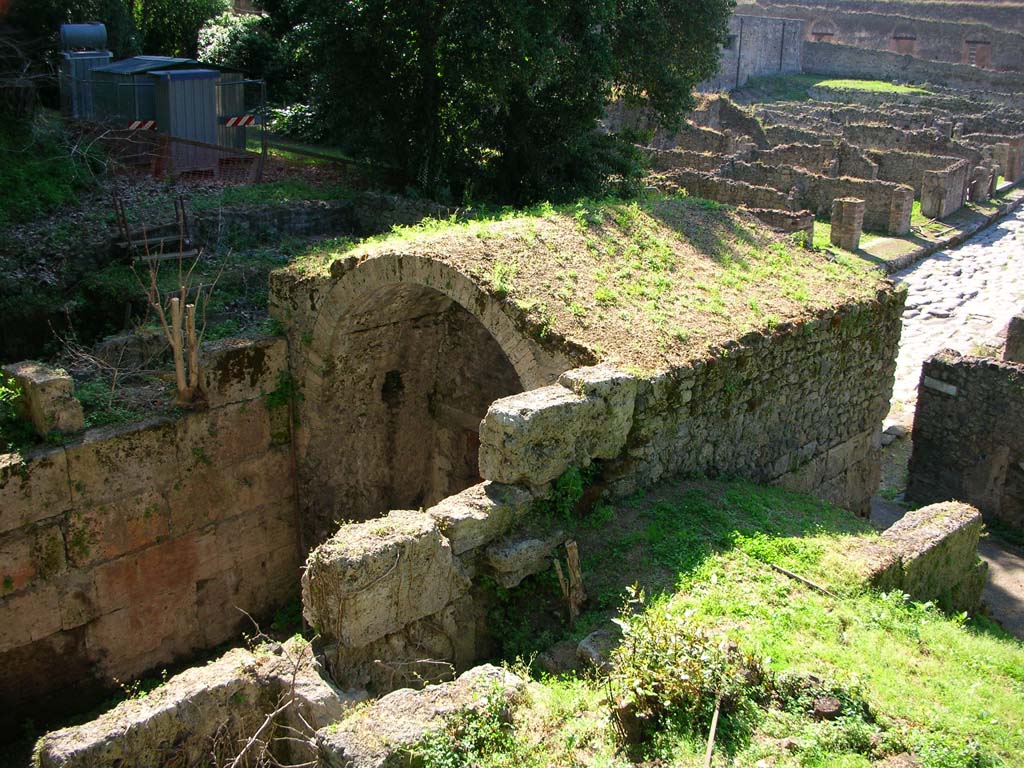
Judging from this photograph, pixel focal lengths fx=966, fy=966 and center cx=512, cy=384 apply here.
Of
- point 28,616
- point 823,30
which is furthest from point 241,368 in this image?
point 823,30

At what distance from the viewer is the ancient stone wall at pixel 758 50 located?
49.7 m

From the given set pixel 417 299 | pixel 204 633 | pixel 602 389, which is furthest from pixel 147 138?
pixel 602 389

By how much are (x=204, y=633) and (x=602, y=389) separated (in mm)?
5281

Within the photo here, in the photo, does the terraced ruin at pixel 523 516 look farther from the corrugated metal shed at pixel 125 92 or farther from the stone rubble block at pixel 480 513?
the corrugated metal shed at pixel 125 92

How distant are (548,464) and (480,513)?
2.30 feet

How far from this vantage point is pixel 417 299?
1036 cm

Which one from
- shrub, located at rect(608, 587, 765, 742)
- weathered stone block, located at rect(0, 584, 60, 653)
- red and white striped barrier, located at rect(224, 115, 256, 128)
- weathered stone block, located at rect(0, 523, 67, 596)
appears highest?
red and white striped barrier, located at rect(224, 115, 256, 128)

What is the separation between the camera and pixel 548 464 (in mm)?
7355

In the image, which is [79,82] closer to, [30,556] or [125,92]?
[125,92]

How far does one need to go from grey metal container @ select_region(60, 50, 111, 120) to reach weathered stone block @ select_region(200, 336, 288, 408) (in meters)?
10.2

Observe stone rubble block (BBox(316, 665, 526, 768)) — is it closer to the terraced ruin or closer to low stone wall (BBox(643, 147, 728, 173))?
the terraced ruin

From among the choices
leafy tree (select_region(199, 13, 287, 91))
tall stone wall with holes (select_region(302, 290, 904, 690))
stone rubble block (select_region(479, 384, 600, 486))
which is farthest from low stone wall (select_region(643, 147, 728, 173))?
stone rubble block (select_region(479, 384, 600, 486))

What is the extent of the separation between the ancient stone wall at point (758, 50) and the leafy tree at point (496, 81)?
101ft

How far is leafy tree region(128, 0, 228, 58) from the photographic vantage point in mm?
24188
